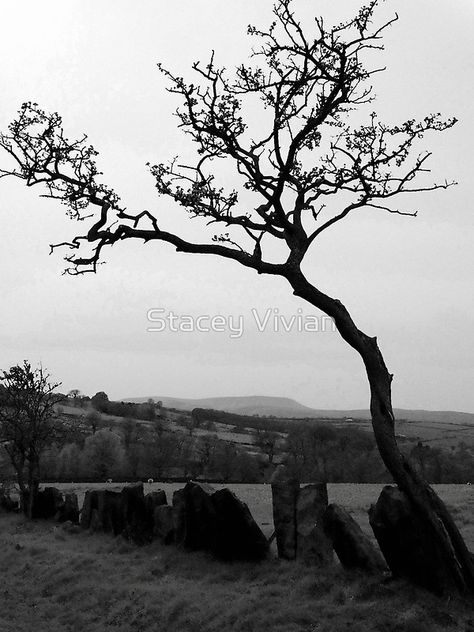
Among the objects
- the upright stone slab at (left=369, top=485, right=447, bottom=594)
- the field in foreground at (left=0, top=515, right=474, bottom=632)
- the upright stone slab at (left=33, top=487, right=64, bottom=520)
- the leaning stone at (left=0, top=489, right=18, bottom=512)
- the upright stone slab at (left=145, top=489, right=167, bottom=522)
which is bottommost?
the leaning stone at (left=0, top=489, right=18, bottom=512)

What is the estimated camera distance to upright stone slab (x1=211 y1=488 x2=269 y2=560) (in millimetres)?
15961

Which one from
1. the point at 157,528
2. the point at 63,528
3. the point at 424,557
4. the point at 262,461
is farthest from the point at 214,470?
the point at 424,557

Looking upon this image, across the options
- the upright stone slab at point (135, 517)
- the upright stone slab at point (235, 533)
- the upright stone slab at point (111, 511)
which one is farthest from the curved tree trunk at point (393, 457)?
the upright stone slab at point (111, 511)

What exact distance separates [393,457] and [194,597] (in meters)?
5.52

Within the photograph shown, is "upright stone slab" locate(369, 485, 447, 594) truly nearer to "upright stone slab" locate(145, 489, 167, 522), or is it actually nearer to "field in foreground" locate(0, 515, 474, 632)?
"field in foreground" locate(0, 515, 474, 632)

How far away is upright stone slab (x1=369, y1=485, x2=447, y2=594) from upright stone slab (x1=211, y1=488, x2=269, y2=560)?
12.4 feet

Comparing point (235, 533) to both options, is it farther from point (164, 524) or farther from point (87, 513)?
point (87, 513)

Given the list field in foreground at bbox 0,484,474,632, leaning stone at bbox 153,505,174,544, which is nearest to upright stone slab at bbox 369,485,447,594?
field in foreground at bbox 0,484,474,632

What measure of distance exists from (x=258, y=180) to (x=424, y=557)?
28.9 feet

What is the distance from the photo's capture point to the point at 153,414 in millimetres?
141750

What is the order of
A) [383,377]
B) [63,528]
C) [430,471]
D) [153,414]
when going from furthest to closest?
[153,414] < [430,471] < [63,528] < [383,377]

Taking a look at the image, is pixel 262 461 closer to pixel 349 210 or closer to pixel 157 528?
pixel 157 528

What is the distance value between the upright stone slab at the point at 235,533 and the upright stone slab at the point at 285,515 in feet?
1.62

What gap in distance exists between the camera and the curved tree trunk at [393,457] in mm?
11680
